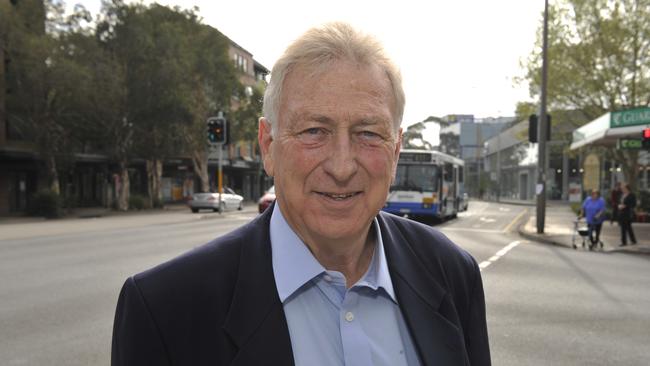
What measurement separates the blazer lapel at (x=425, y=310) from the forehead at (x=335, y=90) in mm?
500

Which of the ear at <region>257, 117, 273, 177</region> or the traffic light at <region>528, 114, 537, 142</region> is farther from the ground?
the traffic light at <region>528, 114, 537, 142</region>

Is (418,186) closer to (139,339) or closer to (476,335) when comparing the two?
(476,335)

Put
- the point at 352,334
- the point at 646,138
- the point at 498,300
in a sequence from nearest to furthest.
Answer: the point at 352,334
the point at 498,300
the point at 646,138

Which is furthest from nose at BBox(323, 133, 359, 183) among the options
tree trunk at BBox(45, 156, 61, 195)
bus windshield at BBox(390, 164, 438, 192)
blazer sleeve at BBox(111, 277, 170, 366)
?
tree trunk at BBox(45, 156, 61, 195)

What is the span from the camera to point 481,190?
2704 inches

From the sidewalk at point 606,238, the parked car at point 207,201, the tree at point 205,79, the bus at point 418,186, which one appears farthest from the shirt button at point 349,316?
the tree at point 205,79

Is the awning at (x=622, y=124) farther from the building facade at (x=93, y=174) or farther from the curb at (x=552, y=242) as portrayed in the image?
the building facade at (x=93, y=174)

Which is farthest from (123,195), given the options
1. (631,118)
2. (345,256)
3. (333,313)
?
(333,313)

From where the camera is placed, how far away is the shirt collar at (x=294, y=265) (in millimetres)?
1540

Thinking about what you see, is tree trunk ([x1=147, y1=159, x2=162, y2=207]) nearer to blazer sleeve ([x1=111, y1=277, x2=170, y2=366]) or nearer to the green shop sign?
the green shop sign

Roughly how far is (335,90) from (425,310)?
2.35 feet

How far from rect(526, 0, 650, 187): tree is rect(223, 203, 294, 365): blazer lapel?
98.1 ft

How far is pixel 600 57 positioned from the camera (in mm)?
27594

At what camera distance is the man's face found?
62.1 inches
